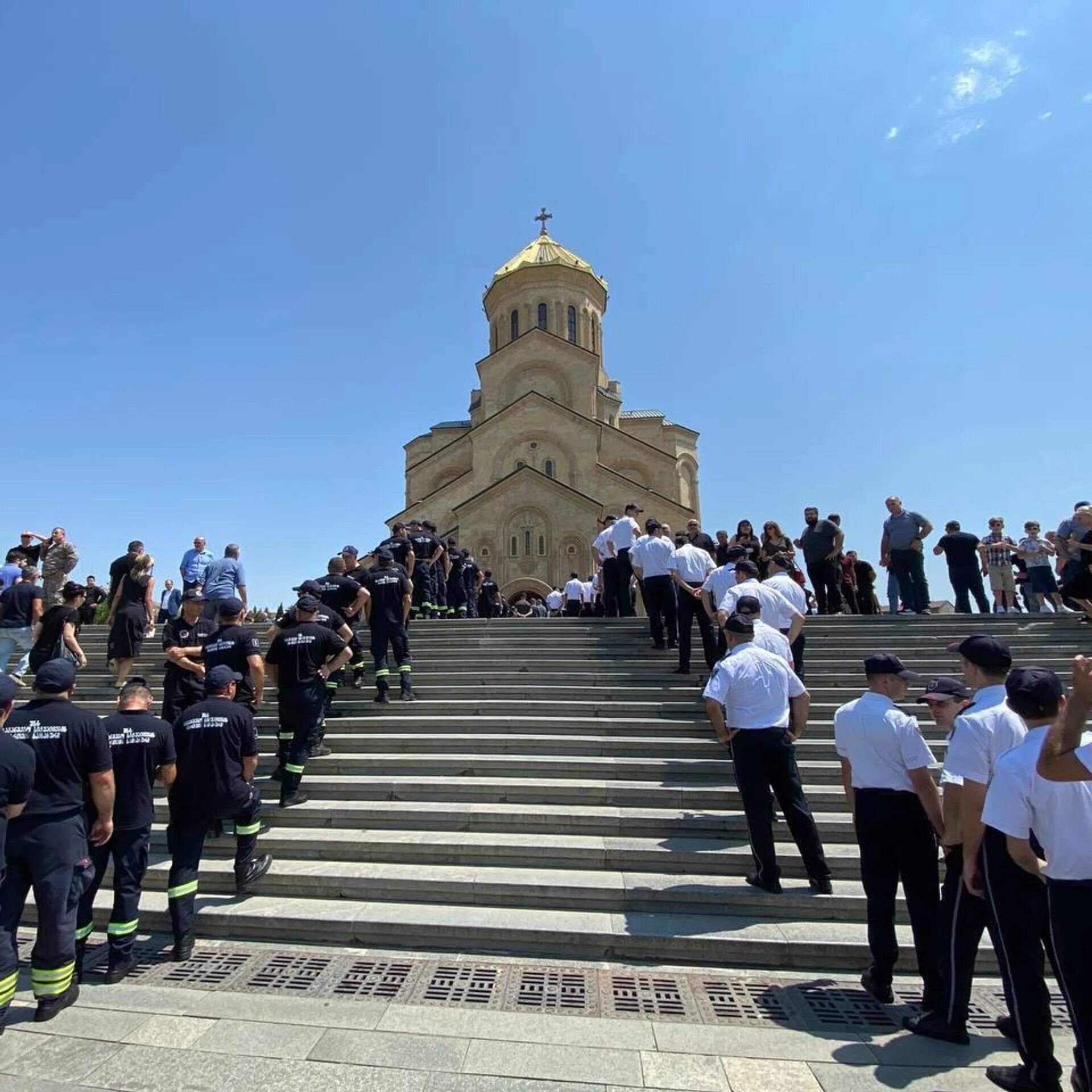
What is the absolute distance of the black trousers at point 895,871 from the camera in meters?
3.37

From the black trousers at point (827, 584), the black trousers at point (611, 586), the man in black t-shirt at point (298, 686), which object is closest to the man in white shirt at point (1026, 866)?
the man in black t-shirt at point (298, 686)

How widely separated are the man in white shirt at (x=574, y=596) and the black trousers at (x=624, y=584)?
4360 millimetres

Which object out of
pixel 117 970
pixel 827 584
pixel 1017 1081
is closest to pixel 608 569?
pixel 827 584

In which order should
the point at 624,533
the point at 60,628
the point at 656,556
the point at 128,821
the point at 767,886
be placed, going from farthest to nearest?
1. the point at 624,533
2. the point at 656,556
3. the point at 60,628
4. the point at 767,886
5. the point at 128,821

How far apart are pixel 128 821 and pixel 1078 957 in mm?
4749

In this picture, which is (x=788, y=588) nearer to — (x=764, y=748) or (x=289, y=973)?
(x=764, y=748)

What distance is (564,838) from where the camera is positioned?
5094mm

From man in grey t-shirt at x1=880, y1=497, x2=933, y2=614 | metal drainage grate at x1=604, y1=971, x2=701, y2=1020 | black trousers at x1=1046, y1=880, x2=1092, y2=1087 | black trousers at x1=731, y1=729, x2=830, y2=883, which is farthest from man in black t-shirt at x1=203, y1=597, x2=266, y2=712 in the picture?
man in grey t-shirt at x1=880, y1=497, x2=933, y2=614

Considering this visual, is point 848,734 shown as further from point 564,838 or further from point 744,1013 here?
point 564,838

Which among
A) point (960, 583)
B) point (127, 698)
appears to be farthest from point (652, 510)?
point (127, 698)

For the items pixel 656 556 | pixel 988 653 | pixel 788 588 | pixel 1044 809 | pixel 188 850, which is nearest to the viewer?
pixel 1044 809

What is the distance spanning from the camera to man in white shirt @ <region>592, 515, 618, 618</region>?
1063cm

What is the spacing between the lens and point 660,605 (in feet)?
29.2

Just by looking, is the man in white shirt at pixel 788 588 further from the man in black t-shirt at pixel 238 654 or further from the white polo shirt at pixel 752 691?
the man in black t-shirt at pixel 238 654
